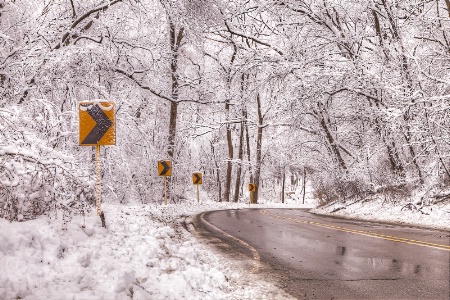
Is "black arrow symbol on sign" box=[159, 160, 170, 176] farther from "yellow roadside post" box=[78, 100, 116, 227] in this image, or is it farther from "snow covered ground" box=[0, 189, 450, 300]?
"snow covered ground" box=[0, 189, 450, 300]

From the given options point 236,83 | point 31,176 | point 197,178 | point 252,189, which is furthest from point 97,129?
point 252,189

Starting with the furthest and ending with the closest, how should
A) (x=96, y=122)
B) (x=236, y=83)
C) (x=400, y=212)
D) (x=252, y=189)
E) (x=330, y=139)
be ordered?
(x=252, y=189)
(x=330, y=139)
(x=236, y=83)
(x=400, y=212)
(x=96, y=122)

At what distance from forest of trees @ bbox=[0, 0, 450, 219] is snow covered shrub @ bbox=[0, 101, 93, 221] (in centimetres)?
2

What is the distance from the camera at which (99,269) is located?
490 centimetres

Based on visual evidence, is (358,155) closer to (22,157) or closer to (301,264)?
(301,264)

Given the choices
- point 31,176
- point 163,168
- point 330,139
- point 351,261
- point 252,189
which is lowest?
point 351,261

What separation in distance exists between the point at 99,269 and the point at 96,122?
3.94m

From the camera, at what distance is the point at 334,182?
69.3 feet

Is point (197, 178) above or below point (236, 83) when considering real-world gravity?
below

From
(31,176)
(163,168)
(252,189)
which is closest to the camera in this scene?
(31,176)

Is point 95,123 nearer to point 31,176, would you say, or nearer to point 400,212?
point 31,176

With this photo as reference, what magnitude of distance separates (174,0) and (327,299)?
403 inches

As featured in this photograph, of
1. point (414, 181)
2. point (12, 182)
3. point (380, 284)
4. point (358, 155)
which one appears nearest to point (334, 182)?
point (358, 155)

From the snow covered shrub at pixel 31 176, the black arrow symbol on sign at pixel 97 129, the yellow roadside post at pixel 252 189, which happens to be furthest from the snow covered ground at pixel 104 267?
the yellow roadside post at pixel 252 189
